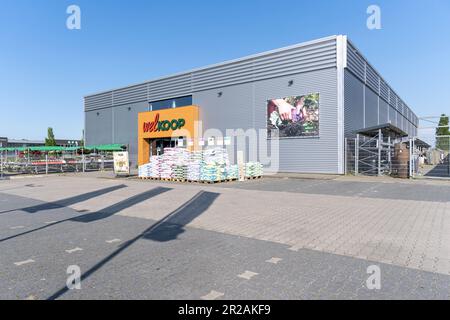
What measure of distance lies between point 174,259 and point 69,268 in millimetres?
1343

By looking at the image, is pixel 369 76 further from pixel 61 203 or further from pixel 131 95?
pixel 61 203

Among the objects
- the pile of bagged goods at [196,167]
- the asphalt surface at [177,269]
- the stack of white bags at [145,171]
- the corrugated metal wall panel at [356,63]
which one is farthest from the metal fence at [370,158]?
the asphalt surface at [177,269]

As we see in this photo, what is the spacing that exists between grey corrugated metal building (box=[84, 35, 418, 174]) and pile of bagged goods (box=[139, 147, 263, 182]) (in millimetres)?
4606

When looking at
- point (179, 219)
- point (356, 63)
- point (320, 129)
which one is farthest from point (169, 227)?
point (356, 63)

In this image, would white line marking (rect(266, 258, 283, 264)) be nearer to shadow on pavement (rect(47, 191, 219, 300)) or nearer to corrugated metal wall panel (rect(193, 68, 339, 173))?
shadow on pavement (rect(47, 191, 219, 300))

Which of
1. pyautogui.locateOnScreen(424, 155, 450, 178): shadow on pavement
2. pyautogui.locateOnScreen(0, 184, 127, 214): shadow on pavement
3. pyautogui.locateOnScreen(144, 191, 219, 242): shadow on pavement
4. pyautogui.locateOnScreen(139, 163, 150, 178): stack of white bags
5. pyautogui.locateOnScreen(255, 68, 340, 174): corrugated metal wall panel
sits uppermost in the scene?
pyautogui.locateOnScreen(255, 68, 340, 174): corrugated metal wall panel

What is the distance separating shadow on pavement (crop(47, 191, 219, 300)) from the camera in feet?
14.0

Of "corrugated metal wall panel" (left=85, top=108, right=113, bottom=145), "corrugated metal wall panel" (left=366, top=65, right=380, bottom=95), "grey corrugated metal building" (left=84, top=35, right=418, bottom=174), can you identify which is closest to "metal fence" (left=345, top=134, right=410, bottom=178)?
"grey corrugated metal building" (left=84, top=35, right=418, bottom=174)

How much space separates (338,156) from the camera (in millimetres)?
20094

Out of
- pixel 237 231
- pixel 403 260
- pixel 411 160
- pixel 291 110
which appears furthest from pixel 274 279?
pixel 291 110

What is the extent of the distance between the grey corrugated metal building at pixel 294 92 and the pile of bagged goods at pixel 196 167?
15.1ft

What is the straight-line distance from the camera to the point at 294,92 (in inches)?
866

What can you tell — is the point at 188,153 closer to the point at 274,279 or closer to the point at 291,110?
the point at 291,110

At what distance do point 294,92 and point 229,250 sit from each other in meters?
18.5
